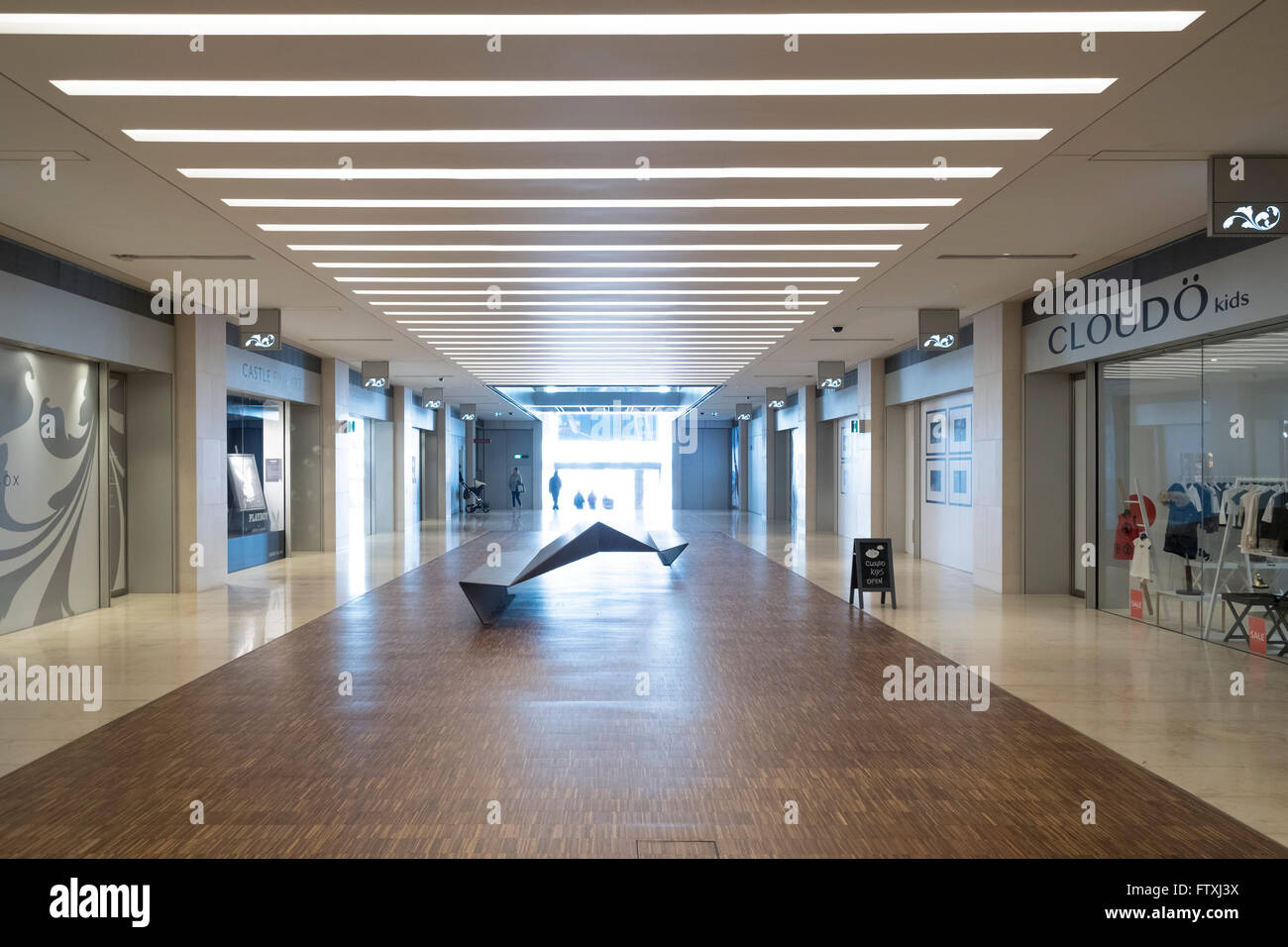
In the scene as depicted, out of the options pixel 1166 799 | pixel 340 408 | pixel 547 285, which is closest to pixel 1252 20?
pixel 1166 799

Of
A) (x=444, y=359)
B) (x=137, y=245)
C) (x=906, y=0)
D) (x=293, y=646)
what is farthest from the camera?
(x=444, y=359)

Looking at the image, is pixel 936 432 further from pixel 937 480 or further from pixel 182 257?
pixel 182 257

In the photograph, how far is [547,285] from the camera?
32.8 ft

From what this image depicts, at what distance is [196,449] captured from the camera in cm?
1116

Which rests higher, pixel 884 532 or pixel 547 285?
pixel 547 285

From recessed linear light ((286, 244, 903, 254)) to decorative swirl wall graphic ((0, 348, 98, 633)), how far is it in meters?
3.03

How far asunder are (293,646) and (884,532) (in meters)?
12.0

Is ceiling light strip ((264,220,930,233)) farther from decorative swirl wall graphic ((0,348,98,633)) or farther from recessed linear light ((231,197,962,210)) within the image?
decorative swirl wall graphic ((0,348,98,633))

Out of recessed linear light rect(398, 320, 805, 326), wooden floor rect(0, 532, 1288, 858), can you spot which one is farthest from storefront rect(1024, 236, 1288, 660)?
recessed linear light rect(398, 320, 805, 326)

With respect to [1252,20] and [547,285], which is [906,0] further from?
[547,285]

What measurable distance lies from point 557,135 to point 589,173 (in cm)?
74

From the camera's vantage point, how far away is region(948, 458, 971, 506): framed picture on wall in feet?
46.4

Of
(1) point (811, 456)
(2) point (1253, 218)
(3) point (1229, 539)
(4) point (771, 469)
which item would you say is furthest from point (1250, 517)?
(4) point (771, 469)

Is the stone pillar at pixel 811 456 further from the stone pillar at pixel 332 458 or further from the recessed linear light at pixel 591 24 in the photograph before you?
the recessed linear light at pixel 591 24
